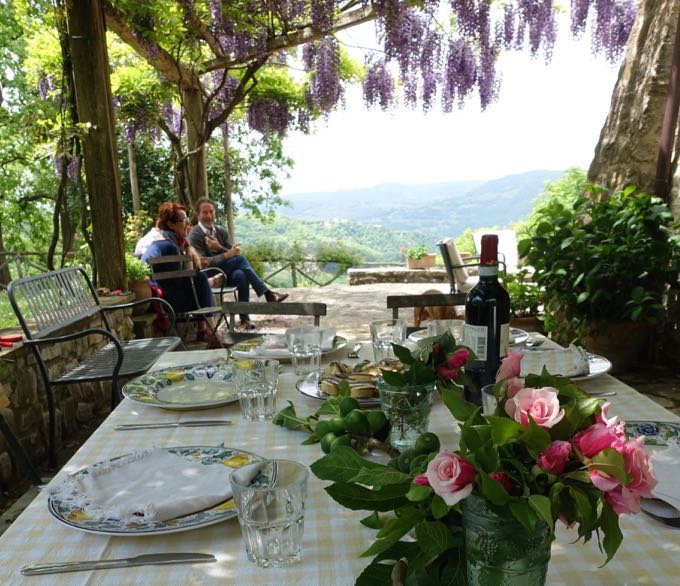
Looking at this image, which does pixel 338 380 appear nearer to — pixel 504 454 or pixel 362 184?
pixel 504 454

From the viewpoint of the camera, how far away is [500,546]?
510 millimetres

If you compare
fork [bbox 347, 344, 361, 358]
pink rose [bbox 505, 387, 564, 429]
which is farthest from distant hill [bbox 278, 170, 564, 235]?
pink rose [bbox 505, 387, 564, 429]

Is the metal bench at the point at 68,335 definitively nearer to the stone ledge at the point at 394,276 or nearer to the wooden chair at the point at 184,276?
the wooden chair at the point at 184,276

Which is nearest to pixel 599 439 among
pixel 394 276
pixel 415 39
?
pixel 415 39

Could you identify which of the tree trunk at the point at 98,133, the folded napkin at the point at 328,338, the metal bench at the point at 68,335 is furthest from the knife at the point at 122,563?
the tree trunk at the point at 98,133

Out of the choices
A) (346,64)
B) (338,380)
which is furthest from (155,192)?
(338,380)

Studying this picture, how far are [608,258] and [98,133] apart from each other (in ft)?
9.78

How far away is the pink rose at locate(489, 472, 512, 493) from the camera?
48cm

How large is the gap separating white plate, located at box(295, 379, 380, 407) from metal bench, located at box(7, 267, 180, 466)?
42.8 inches

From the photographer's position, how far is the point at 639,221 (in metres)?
3.25

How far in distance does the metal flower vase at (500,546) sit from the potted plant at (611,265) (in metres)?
2.94

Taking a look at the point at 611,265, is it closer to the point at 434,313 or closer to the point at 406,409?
the point at 434,313

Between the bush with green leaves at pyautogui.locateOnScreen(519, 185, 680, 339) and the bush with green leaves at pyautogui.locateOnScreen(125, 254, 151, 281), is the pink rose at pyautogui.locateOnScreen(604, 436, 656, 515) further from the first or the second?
the bush with green leaves at pyautogui.locateOnScreen(125, 254, 151, 281)

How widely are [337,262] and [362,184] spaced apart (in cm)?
1158
